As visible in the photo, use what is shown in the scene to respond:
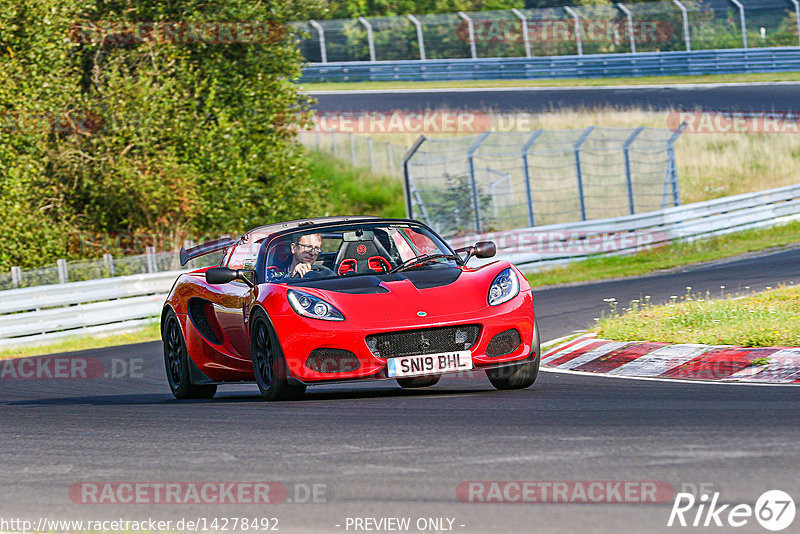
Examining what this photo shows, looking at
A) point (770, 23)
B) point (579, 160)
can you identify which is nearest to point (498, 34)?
point (770, 23)

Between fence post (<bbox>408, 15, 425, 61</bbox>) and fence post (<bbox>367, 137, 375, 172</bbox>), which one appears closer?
fence post (<bbox>367, 137, 375, 172</bbox>)

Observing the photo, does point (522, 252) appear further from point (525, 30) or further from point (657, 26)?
point (525, 30)

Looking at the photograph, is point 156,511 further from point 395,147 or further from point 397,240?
point 395,147

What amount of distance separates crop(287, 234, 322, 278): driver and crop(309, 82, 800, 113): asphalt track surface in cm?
2996

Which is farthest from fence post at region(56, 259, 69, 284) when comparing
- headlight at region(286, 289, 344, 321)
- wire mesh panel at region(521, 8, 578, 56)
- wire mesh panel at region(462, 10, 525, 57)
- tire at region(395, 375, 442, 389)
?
wire mesh panel at region(462, 10, 525, 57)

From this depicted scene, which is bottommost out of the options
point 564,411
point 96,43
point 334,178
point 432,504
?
point 334,178

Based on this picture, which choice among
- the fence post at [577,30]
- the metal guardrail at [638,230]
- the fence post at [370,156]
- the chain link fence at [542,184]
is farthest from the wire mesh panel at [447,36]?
the metal guardrail at [638,230]

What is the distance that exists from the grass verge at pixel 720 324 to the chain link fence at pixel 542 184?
1199 centimetres

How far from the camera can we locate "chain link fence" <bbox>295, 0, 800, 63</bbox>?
1576 inches

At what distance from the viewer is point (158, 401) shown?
A: 10.1m

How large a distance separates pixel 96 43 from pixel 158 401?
18.0m

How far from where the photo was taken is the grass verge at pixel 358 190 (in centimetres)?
3691

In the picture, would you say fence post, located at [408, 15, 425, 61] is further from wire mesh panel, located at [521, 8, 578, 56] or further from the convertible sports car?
the convertible sports car

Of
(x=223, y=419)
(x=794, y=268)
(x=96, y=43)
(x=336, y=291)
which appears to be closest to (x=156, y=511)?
(x=223, y=419)
